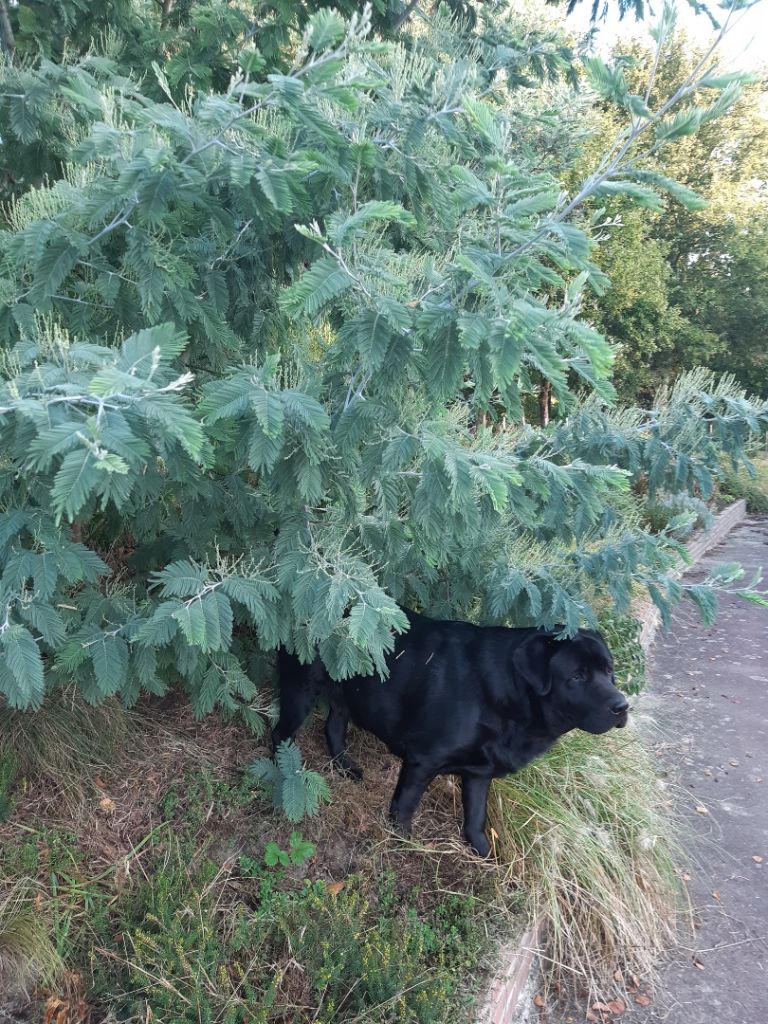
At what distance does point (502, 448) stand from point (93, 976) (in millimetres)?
2356

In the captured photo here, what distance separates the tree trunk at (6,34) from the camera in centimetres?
399

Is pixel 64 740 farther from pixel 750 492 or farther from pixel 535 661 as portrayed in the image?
pixel 750 492

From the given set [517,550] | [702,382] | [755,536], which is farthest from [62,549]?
[755,536]

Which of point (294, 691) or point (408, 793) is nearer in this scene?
point (408, 793)

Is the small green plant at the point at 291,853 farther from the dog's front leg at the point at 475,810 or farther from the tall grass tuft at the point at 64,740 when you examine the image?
the tall grass tuft at the point at 64,740

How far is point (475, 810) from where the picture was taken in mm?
3449

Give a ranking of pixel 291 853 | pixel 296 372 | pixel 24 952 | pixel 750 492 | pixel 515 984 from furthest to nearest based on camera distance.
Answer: pixel 750 492
pixel 291 853
pixel 515 984
pixel 296 372
pixel 24 952

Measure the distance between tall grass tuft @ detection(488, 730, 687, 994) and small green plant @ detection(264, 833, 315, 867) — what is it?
2.86 ft

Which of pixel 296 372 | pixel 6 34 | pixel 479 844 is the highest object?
pixel 6 34

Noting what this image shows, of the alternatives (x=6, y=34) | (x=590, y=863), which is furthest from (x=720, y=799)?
(x=6, y=34)

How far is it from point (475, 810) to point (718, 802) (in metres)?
2.18

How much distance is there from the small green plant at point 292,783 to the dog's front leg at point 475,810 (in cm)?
59

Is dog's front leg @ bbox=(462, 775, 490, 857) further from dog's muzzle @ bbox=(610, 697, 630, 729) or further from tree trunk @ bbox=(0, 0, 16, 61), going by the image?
tree trunk @ bbox=(0, 0, 16, 61)

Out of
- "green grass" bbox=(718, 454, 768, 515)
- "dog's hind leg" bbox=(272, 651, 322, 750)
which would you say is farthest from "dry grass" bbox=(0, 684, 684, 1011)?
"green grass" bbox=(718, 454, 768, 515)
